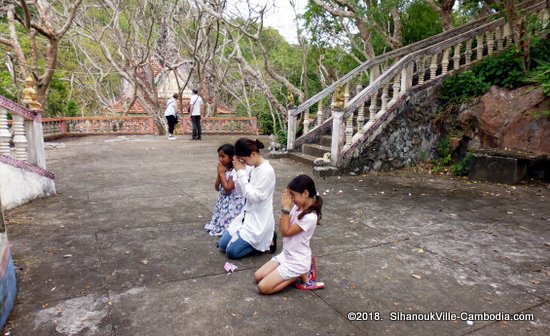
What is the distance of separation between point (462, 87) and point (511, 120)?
1316mm

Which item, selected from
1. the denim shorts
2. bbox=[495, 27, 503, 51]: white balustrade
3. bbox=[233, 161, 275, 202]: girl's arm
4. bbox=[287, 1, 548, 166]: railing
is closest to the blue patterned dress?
bbox=[233, 161, 275, 202]: girl's arm

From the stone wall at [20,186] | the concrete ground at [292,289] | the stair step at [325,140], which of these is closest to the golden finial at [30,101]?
the stone wall at [20,186]

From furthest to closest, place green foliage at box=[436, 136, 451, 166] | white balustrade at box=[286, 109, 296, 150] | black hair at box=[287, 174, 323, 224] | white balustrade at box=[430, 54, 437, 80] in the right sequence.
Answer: white balustrade at box=[286, 109, 296, 150]
white balustrade at box=[430, 54, 437, 80]
green foliage at box=[436, 136, 451, 166]
black hair at box=[287, 174, 323, 224]

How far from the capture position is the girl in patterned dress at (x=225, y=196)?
3926mm

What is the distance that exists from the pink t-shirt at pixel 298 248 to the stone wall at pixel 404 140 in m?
4.74

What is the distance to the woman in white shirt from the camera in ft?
11.3

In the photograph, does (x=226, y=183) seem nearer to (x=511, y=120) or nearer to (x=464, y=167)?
(x=464, y=167)

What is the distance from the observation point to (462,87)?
326 inches

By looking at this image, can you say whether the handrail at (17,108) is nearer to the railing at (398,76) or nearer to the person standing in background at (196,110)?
the railing at (398,76)

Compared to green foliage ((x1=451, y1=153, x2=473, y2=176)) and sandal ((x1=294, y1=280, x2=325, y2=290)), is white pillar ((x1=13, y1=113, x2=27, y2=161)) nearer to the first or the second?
sandal ((x1=294, y1=280, x2=325, y2=290))

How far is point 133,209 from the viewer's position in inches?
203

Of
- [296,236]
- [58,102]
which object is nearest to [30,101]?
[296,236]

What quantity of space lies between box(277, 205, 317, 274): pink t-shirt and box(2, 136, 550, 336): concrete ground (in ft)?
0.77

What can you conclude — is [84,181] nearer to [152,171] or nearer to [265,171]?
[152,171]
